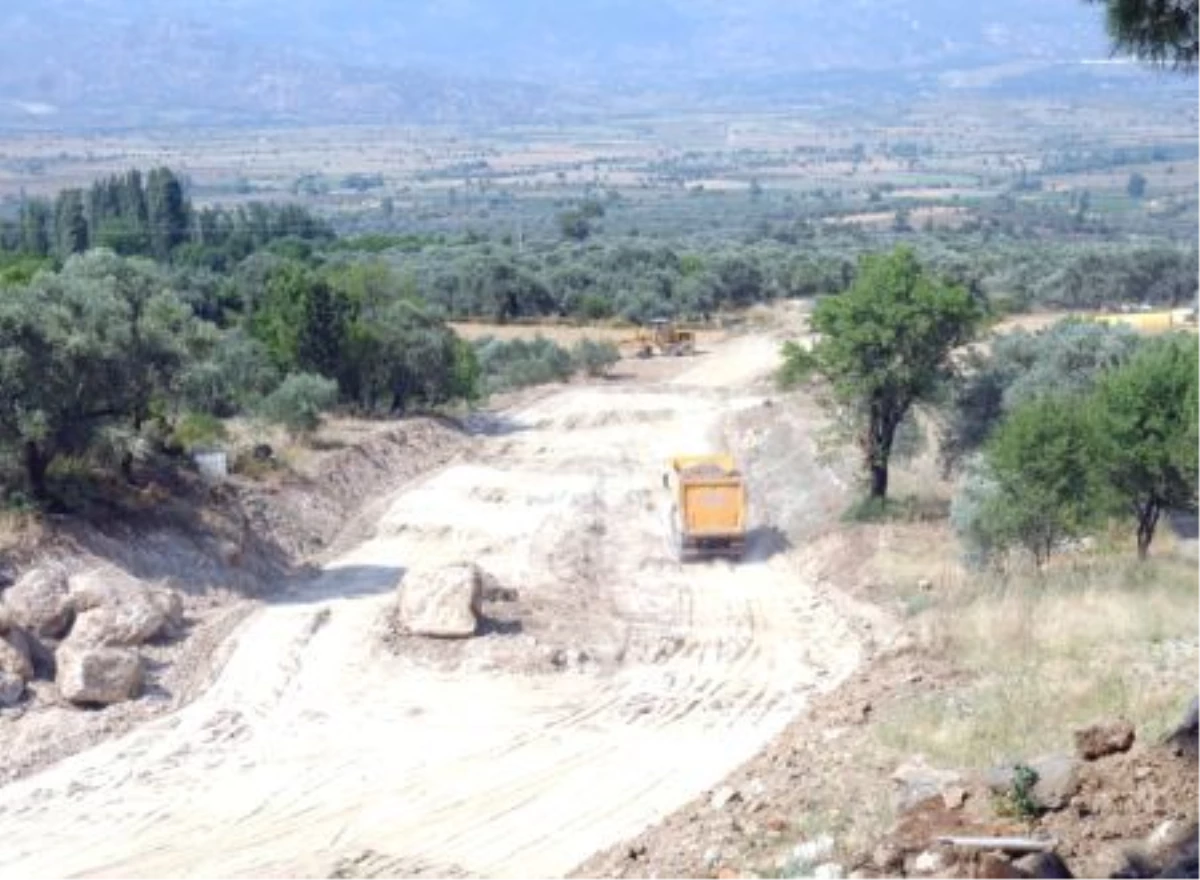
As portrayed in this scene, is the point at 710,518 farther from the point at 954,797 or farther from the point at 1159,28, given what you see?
the point at 1159,28

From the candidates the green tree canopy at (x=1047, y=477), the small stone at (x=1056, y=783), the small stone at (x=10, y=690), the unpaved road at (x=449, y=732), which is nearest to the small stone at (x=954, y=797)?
the small stone at (x=1056, y=783)

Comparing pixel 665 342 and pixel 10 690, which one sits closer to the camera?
pixel 10 690

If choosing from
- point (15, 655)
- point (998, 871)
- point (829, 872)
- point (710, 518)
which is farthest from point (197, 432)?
point (998, 871)

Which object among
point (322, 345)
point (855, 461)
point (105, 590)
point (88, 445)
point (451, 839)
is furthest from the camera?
point (322, 345)

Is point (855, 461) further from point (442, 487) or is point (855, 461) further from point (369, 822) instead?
point (369, 822)

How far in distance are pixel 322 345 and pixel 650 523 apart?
1434 centimetres

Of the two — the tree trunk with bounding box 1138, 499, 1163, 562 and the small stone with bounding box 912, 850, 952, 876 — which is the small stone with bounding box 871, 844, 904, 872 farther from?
the tree trunk with bounding box 1138, 499, 1163, 562

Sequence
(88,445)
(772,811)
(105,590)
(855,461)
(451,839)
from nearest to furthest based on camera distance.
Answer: (772,811) < (451,839) < (105,590) < (88,445) < (855,461)

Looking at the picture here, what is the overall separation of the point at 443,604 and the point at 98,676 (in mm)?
5050

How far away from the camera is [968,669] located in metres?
17.9

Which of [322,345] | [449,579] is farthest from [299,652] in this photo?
[322,345]

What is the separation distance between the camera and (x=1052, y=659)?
17.5 meters

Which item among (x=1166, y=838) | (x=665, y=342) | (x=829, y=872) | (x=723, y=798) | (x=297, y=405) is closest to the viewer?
(x=1166, y=838)

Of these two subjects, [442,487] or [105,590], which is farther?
[442,487]
